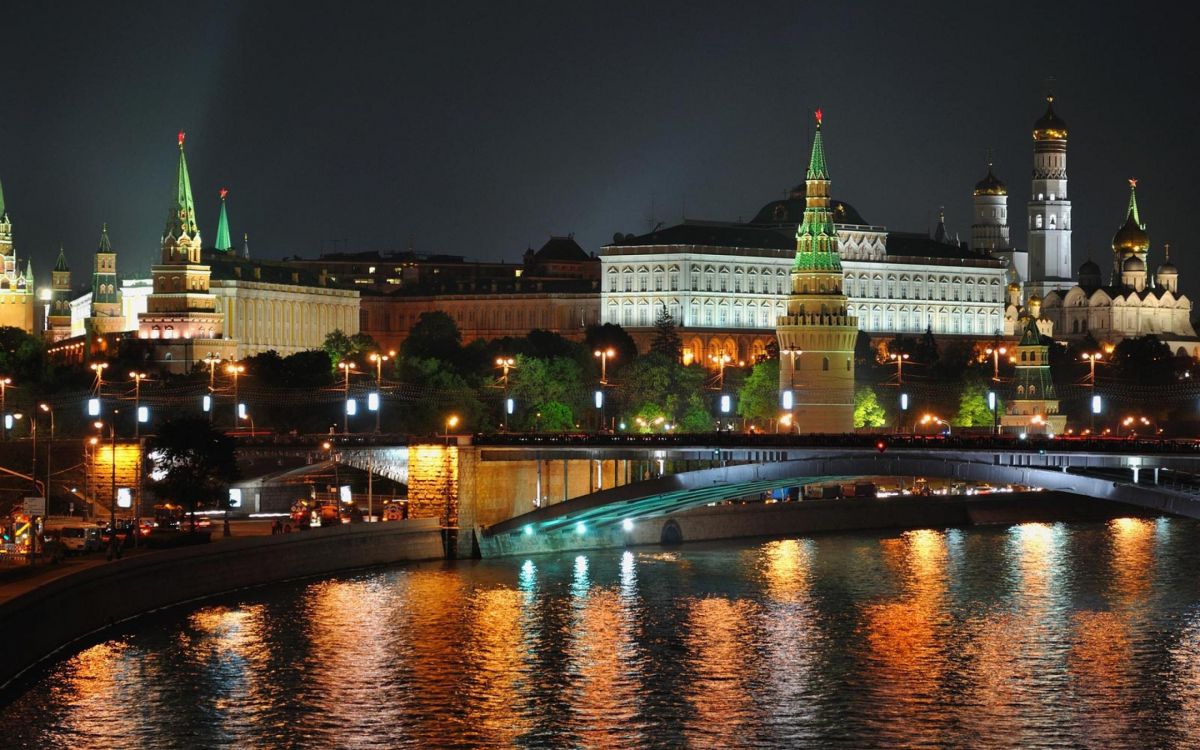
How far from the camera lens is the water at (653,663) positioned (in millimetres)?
52594

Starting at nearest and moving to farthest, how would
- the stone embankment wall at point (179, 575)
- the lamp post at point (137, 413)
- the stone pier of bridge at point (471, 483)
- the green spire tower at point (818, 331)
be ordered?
the stone embankment wall at point (179, 575) < the stone pier of bridge at point (471, 483) < the lamp post at point (137, 413) < the green spire tower at point (818, 331)

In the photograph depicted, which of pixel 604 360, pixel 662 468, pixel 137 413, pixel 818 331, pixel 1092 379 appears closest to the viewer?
pixel 137 413

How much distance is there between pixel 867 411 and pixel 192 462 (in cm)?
7202

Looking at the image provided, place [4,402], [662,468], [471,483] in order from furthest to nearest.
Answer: [4,402] < [662,468] < [471,483]

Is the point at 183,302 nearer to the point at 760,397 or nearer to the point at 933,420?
the point at 760,397

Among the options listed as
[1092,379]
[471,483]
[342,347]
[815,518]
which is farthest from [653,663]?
[342,347]

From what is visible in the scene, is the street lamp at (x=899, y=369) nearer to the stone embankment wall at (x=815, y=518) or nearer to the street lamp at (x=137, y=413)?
the stone embankment wall at (x=815, y=518)

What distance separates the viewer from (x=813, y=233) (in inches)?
5733

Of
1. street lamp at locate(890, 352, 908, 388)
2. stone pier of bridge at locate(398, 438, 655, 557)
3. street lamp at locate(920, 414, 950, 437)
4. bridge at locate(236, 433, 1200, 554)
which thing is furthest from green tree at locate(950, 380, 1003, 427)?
stone pier of bridge at locate(398, 438, 655, 557)

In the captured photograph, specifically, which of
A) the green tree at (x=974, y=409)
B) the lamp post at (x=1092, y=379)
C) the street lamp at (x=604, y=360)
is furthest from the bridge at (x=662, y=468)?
the green tree at (x=974, y=409)

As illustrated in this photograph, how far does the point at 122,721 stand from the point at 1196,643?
28231mm

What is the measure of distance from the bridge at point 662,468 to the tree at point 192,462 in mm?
5323

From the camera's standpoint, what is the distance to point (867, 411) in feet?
495

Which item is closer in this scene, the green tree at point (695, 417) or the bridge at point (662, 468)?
the bridge at point (662, 468)
